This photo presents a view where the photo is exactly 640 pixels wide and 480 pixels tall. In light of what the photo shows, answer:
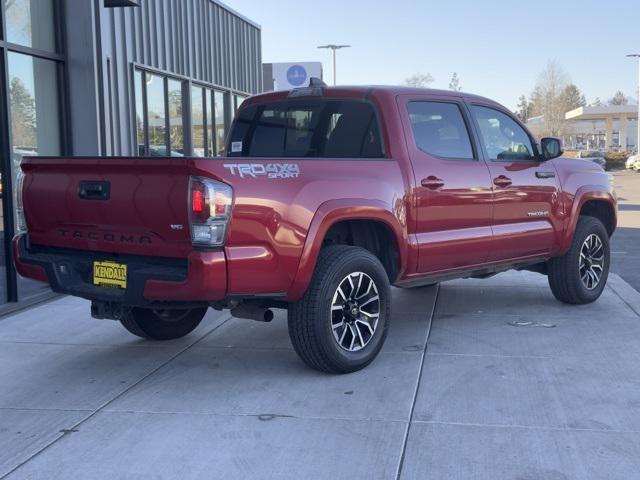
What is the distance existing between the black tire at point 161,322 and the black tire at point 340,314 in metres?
1.20

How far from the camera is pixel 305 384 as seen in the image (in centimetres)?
510

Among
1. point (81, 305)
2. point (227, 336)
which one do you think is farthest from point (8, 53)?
point (227, 336)

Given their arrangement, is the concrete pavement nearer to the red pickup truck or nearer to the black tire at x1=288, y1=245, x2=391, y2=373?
the red pickup truck

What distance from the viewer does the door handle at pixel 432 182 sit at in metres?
5.78

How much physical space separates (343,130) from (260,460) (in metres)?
2.88

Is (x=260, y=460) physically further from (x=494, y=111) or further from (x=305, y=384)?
(x=494, y=111)

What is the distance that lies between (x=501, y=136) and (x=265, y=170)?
2920mm

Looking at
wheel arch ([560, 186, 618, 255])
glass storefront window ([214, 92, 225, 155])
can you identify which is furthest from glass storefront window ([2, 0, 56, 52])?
glass storefront window ([214, 92, 225, 155])

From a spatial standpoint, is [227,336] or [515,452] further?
[227,336]

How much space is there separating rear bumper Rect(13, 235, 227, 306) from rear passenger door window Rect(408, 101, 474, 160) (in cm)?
216

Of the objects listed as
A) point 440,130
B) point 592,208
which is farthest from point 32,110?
point 592,208

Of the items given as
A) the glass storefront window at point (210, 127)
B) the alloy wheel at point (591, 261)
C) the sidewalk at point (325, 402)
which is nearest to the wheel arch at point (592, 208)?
the alloy wheel at point (591, 261)

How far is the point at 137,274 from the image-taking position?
184 inches

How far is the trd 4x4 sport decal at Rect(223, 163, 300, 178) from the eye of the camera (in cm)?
453
